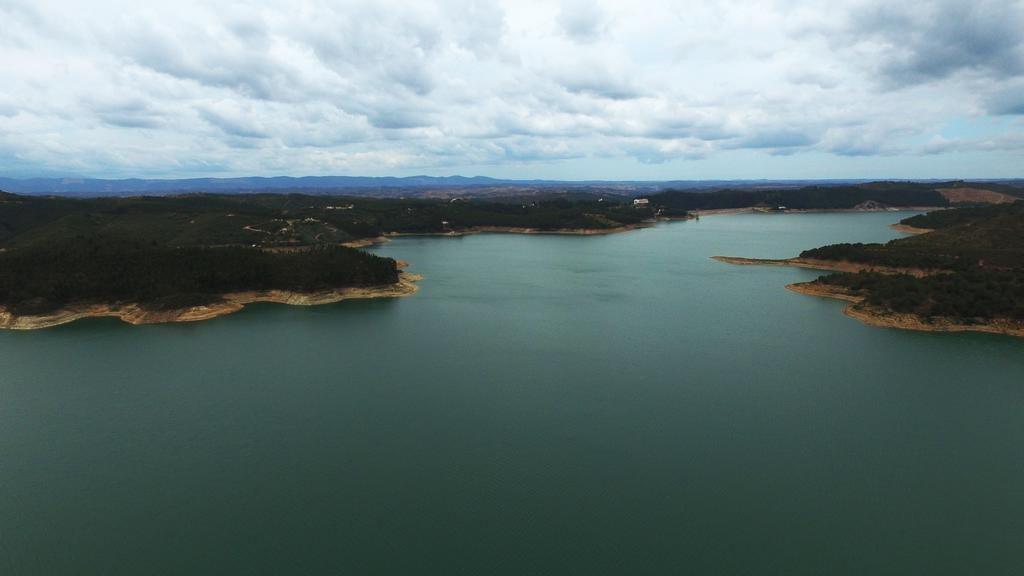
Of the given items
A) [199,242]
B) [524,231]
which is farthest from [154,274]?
[524,231]

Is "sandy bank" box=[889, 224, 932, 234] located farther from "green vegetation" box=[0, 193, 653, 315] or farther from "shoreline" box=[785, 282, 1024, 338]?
"shoreline" box=[785, 282, 1024, 338]

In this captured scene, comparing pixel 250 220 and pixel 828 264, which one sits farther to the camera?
A: pixel 250 220

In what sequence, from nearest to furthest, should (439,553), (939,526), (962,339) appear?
(439,553), (939,526), (962,339)

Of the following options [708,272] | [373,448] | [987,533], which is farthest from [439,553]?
[708,272]

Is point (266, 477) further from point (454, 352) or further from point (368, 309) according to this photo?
point (368, 309)

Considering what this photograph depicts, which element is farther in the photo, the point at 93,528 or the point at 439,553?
the point at 93,528

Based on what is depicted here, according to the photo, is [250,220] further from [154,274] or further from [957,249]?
[957,249]

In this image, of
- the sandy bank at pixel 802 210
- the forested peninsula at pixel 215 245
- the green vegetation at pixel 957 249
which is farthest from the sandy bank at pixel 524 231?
the sandy bank at pixel 802 210
